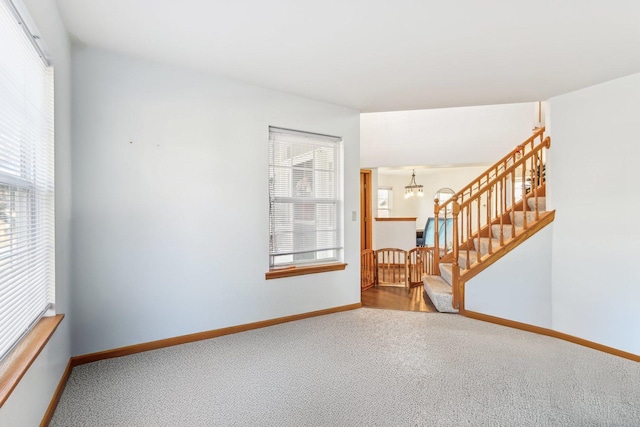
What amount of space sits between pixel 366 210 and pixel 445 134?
2013 millimetres

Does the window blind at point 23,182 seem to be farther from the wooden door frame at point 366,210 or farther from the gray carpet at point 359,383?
the wooden door frame at point 366,210

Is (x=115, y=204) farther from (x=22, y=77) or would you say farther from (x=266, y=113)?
(x=266, y=113)

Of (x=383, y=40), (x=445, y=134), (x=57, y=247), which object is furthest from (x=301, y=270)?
(x=445, y=134)

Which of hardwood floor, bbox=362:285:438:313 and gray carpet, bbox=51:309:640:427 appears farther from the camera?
hardwood floor, bbox=362:285:438:313

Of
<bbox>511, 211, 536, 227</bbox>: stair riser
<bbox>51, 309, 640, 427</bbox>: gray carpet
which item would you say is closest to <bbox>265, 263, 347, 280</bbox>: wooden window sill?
<bbox>51, 309, 640, 427</bbox>: gray carpet

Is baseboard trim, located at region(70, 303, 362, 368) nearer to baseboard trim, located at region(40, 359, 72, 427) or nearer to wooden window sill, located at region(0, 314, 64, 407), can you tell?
baseboard trim, located at region(40, 359, 72, 427)

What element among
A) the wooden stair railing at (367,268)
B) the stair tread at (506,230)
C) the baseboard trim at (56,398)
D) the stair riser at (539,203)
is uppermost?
the stair riser at (539,203)

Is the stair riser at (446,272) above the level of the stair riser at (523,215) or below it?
below

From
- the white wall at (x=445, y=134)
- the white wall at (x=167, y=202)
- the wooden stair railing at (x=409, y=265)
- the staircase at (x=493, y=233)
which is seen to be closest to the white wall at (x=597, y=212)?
the staircase at (x=493, y=233)

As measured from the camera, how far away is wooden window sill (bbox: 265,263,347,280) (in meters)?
3.28

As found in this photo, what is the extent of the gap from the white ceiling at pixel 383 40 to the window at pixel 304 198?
0.66 metres

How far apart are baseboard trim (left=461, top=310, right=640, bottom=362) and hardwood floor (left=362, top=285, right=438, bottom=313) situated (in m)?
0.48

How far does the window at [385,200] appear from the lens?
9.70 metres

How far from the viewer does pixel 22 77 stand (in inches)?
60.1
